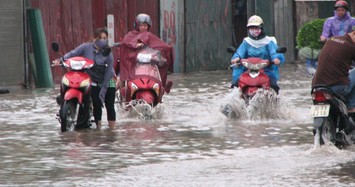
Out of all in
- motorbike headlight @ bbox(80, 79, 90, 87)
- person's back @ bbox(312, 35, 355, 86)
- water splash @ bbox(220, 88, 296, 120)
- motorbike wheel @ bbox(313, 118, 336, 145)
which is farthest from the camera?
water splash @ bbox(220, 88, 296, 120)

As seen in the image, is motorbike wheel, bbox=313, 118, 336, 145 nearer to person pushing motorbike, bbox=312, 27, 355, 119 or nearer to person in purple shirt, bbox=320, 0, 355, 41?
person pushing motorbike, bbox=312, 27, 355, 119

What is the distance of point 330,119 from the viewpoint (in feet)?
49.2

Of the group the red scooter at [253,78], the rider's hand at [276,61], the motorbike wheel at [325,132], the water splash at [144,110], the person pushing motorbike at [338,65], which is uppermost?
the person pushing motorbike at [338,65]

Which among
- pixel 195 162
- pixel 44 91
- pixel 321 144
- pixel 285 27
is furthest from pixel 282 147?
pixel 285 27

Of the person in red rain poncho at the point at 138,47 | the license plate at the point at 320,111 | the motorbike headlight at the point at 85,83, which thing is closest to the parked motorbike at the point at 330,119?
the license plate at the point at 320,111

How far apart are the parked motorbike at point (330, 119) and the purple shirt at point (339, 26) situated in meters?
8.79

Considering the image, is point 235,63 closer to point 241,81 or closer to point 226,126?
point 241,81

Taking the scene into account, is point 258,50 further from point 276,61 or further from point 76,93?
point 76,93

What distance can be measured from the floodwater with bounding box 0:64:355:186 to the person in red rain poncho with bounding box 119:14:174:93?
66 cm

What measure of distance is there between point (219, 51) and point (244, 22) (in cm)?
208

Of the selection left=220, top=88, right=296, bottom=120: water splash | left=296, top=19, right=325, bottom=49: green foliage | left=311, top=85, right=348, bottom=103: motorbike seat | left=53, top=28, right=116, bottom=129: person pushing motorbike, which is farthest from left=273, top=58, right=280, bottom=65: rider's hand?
left=296, top=19, right=325, bottom=49: green foliage

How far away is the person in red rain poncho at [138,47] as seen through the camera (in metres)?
20.4

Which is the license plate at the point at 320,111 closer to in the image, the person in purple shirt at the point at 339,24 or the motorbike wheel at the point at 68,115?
the motorbike wheel at the point at 68,115

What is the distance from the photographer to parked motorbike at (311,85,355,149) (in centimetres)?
1473
